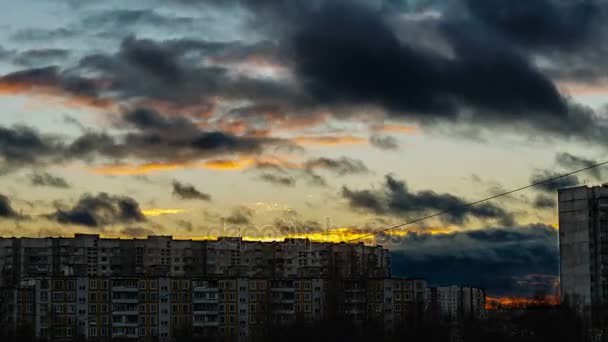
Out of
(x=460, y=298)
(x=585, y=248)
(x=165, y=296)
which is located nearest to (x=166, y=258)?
(x=165, y=296)

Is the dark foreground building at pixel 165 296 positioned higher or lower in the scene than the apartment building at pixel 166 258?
lower

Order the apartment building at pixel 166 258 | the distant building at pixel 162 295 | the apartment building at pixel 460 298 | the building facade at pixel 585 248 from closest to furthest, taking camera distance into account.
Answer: the distant building at pixel 162 295 → the building facade at pixel 585 248 → the apartment building at pixel 166 258 → the apartment building at pixel 460 298

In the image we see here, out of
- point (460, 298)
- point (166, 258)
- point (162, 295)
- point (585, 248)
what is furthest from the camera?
point (460, 298)

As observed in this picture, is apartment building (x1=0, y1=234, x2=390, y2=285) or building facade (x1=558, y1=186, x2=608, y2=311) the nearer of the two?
building facade (x1=558, y1=186, x2=608, y2=311)

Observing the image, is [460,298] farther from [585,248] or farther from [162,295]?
[162,295]

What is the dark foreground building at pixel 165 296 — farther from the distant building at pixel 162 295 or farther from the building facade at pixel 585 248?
the building facade at pixel 585 248

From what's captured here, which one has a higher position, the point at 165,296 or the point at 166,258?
the point at 166,258

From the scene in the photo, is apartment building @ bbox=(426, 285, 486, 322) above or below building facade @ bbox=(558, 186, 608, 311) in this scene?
below

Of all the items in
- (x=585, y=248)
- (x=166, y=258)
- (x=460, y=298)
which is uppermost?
(x=166, y=258)

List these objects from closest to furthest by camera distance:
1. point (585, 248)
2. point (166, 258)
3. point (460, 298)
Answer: point (585, 248) → point (166, 258) → point (460, 298)

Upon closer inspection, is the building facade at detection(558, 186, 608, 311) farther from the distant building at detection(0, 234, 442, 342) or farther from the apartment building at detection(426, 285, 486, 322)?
the apartment building at detection(426, 285, 486, 322)

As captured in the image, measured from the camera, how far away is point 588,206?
298 feet

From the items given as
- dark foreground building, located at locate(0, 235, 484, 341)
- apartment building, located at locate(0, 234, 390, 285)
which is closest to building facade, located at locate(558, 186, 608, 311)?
dark foreground building, located at locate(0, 235, 484, 341)

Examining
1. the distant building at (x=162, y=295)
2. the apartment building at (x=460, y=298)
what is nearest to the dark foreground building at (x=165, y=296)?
the distant building at (x=162, y=295)
